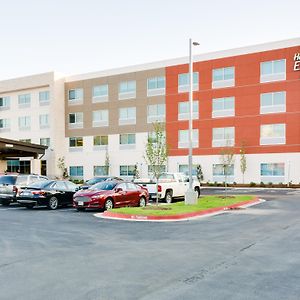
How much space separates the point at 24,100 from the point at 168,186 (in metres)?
41.2

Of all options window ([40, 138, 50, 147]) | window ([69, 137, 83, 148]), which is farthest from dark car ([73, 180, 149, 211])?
window ([40, 138, 50, 147])

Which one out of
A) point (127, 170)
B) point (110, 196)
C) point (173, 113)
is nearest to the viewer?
point (110, 196)

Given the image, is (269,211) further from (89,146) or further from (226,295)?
(89,146)

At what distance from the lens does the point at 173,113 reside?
165 feet

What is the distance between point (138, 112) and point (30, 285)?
4624 cm

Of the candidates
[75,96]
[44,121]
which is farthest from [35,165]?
[75,96]

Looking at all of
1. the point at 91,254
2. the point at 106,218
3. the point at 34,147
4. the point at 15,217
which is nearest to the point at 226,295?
the point at 91,254

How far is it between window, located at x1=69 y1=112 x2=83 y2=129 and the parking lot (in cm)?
4227

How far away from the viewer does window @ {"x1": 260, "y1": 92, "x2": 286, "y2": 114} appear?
1718 inches

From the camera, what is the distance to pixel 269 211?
64.2ft

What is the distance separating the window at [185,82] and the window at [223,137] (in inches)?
224

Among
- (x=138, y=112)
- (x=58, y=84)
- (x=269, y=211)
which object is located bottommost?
Result: (x=269, y=211)

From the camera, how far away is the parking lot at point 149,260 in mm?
6602

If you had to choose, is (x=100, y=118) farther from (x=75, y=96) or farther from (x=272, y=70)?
(x=272, y=70)
